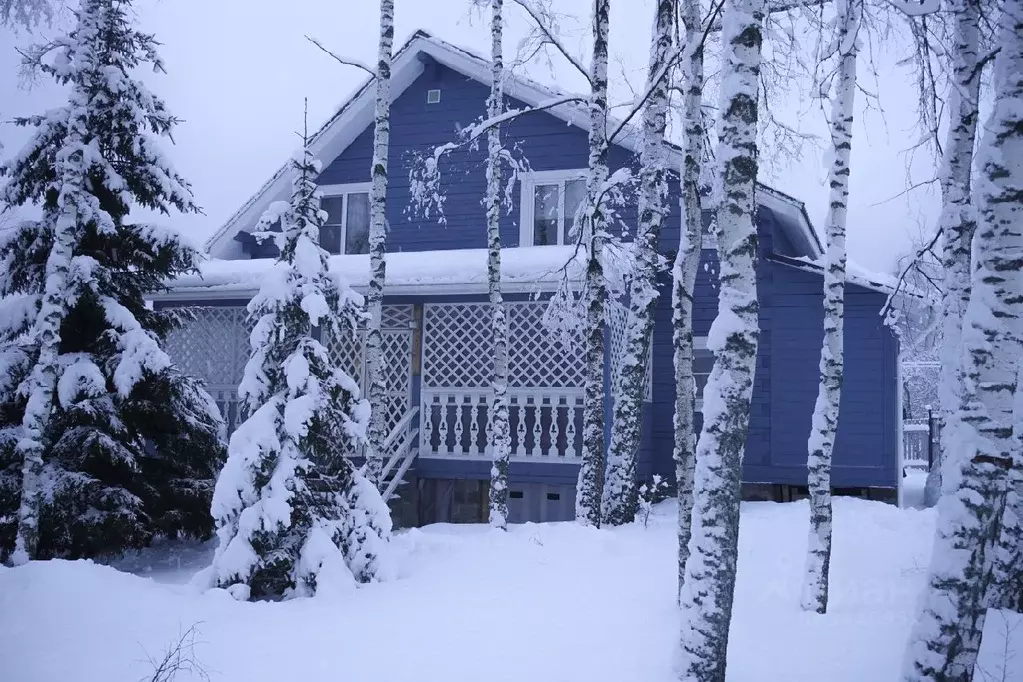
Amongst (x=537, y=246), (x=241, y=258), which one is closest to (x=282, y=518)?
(x=537, y=246)

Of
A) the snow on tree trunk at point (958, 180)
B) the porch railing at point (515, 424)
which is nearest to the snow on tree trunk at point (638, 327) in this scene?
the porch railing at point (515, 424)

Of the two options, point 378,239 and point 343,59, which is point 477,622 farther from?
point 343,59

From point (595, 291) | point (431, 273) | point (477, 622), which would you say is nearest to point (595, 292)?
point (595, 291)

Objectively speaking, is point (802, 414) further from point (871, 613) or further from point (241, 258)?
point (241, 258)

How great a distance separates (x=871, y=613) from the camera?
674 centimetres

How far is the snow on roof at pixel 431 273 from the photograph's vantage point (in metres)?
11.7

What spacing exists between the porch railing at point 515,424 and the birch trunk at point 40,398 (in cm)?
575

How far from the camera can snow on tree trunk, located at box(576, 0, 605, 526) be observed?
987cm

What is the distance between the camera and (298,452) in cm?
730

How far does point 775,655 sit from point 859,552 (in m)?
3.79

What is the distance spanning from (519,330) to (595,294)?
12.0 ft

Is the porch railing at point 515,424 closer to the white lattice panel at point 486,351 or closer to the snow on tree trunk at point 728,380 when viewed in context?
the white lattice panel at point 486,351

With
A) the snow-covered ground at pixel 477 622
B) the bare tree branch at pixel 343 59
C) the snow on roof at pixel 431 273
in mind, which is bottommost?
the snow-covered ground at pixel 477 622

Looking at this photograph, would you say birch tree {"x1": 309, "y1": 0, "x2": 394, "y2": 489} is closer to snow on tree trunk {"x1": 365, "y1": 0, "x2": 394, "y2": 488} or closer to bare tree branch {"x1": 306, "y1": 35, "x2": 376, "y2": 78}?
snow on tree trunk {"x1": 365, "y1": 0, "x2": 394, "y2": 488}
